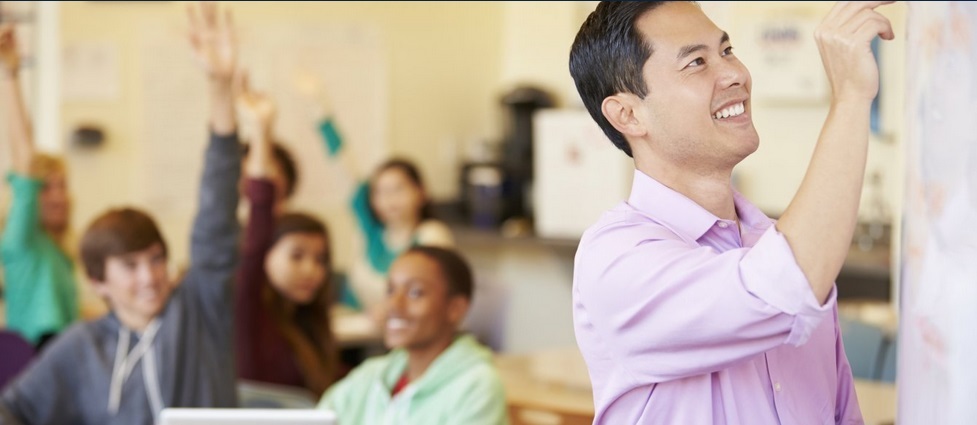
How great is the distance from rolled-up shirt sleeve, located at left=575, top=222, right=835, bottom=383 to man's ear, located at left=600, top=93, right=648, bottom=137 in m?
0.12

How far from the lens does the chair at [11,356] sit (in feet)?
12.4

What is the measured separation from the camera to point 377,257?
5363 millimetres

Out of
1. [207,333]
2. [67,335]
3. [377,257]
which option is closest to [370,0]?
[207,333]

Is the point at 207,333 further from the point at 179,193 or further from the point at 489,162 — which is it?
the point at 489,162

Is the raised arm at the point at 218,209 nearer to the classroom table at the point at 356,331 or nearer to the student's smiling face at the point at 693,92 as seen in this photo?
the student's smiling face at the point at 693,92

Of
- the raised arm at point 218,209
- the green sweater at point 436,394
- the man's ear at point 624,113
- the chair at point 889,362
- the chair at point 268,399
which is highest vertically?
the man's ear at point 624,113

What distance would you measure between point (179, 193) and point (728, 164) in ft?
16.5

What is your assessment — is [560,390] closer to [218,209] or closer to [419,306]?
[419,306]

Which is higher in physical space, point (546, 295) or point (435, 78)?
point (435, 78)

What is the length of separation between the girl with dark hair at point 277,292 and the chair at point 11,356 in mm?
623

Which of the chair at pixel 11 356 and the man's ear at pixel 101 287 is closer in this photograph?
the man's ear at pixel 101 287

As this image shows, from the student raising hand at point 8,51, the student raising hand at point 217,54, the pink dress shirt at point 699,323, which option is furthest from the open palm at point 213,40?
the pink dress shirt at point 699,323

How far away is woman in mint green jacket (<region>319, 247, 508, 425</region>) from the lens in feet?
8.87

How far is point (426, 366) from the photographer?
284 cm
